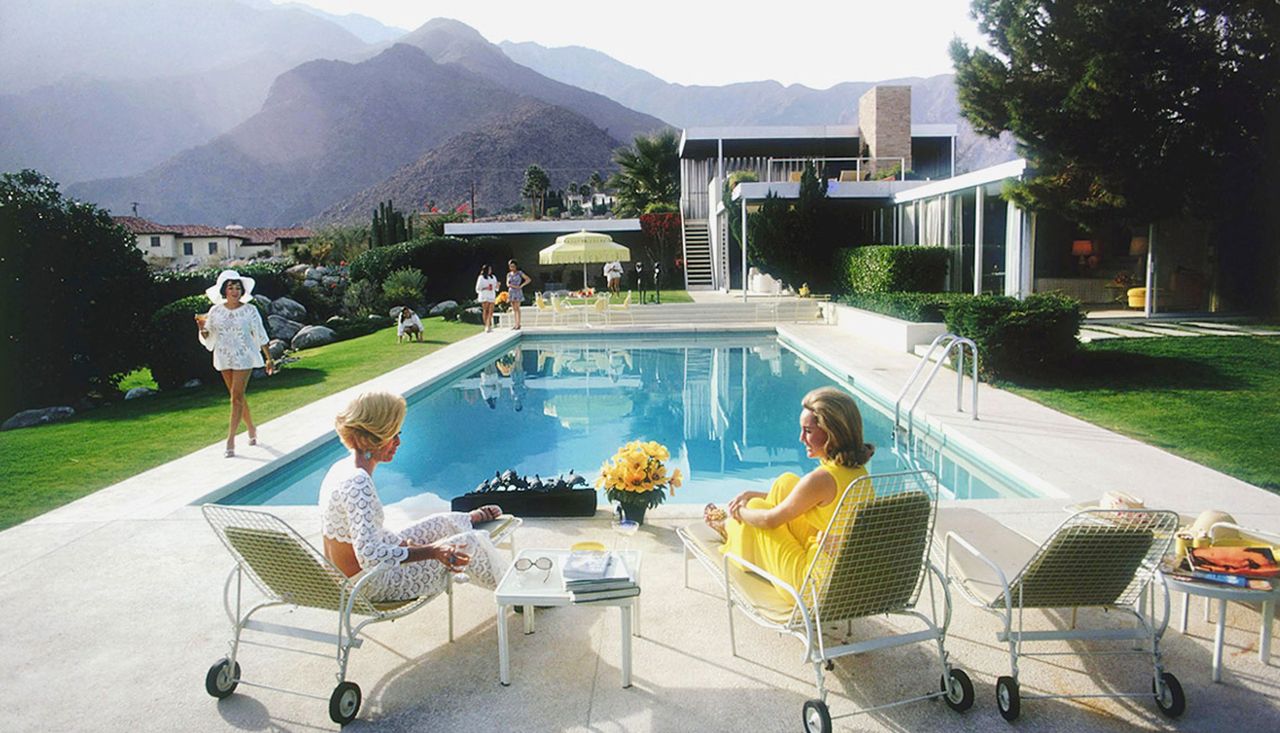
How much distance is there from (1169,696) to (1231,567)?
1.99 feet

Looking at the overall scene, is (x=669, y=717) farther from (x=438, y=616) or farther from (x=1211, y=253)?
(x=1211, y=253)

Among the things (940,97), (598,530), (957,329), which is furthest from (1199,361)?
(940,97)

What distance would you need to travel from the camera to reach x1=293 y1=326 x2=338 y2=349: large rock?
1917 centimetres

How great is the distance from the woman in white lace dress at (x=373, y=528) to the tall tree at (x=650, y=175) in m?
35.1

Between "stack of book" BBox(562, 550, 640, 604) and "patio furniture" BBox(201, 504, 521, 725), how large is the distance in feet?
1.99

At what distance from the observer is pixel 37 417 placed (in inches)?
435

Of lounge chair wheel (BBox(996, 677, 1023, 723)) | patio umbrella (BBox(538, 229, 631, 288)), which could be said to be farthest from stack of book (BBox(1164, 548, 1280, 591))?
patio umbrella (BBox(538, 229, 631, 288))

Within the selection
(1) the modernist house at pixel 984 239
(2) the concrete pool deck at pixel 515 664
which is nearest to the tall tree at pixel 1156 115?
(1) the modernist house at pixel 984 239

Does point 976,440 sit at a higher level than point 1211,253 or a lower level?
lower

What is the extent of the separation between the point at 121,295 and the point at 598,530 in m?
10.8

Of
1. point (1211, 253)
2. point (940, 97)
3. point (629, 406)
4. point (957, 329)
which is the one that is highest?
point (940, 97)

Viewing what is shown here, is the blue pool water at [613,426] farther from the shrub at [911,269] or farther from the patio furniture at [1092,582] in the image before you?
the patio furniture at [1092,582]

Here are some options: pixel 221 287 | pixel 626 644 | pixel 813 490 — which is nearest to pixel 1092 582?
pixel 813 490

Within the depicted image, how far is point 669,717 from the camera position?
10.2 ft
